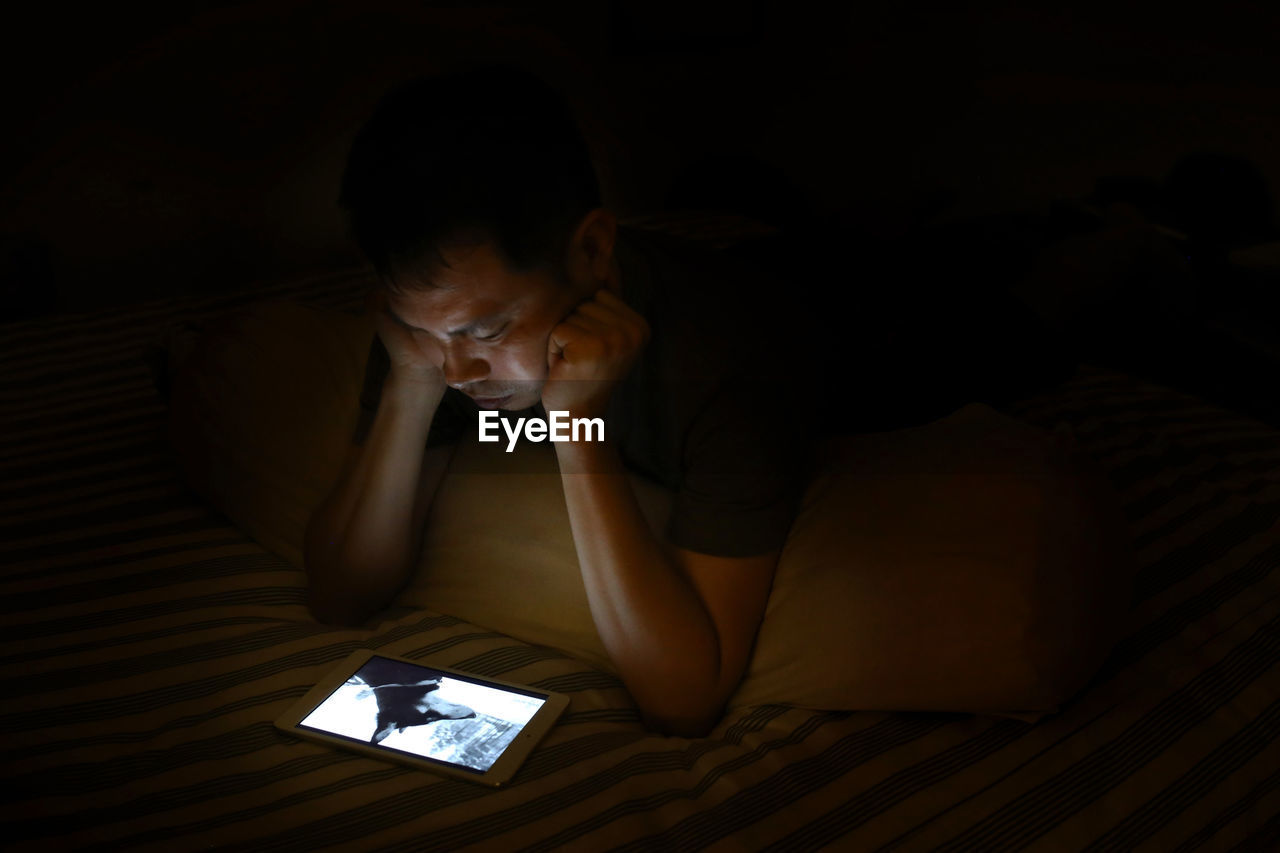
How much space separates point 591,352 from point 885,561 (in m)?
0.35

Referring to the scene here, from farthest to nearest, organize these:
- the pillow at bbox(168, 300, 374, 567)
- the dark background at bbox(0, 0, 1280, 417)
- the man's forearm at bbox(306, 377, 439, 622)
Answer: the dark background at bbox(0, 0, 1280, 417)
the pillow at bbox(168, 300, 374, 567)
the man's forearm at bbox(306, 377, 439, 622)

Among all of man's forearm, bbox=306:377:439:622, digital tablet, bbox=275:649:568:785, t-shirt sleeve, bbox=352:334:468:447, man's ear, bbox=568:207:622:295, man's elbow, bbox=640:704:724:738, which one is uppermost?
man's ear, bbox=568:207:622:295

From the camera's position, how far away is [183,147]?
Answer: 2133mm

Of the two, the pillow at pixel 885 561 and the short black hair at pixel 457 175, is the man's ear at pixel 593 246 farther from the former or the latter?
the pillow at pixel 885 561

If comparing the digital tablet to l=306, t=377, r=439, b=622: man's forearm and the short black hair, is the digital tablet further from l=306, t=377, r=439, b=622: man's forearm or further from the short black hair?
the short black hair

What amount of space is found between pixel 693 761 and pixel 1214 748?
470 mm

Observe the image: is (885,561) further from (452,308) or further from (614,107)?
(614,107)

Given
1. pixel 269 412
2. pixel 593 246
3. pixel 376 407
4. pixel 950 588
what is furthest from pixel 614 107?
pixel 950 588

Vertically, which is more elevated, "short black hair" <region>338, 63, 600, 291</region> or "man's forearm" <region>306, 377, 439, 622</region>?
"short black hair" <region>338, 63, 600, 291</region>

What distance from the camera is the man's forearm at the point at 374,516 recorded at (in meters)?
0.99

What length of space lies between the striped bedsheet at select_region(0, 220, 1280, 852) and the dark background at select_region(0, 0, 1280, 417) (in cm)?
74

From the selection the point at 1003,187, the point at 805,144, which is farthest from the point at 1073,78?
the point at 805,144

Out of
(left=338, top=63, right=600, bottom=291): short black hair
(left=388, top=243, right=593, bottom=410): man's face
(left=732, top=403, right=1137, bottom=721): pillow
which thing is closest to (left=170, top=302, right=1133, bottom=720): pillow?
(left=732, top=403, right=1137, bottom=721): pillow

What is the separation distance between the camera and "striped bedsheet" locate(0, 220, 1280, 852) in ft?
2.48
